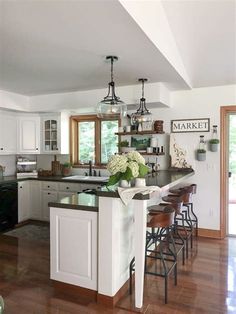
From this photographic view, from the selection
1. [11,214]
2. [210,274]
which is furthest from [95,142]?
[210,274]

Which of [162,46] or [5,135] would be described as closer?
[162,46]

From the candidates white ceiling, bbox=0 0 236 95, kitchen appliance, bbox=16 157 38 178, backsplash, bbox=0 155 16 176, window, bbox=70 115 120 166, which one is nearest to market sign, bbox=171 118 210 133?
white ceiling, bbox=0 0 236 95

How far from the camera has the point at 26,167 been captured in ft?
18.7

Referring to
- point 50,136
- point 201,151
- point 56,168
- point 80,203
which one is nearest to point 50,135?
point 50,136

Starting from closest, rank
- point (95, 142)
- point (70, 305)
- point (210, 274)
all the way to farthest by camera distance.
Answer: point (70, 305), point (210, 274), point (95, 142)

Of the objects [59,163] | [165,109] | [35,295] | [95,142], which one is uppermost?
[165,109]

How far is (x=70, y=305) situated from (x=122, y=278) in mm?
544

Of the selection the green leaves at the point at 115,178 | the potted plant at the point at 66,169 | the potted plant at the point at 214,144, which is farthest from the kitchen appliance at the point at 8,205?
the potted plant at the point at 214,144

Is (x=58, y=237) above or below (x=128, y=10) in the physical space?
below

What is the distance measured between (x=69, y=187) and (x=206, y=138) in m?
2.54

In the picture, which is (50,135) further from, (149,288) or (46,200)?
(149,288)

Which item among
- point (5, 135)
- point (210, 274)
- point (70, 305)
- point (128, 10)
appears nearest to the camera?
point (128, 10)

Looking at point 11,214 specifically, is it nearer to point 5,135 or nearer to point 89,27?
point 5,135

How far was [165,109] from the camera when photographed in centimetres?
459
